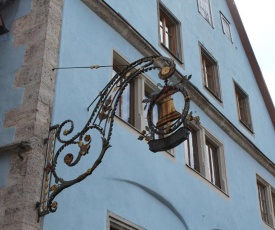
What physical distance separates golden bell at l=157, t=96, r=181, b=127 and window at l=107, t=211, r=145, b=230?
6.71 ft

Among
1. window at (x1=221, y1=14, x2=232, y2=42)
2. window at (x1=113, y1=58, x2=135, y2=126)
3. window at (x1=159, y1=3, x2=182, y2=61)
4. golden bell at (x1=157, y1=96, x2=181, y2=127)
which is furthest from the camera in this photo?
→ window at (x1=221, y1=14, x2=232, y2=42)

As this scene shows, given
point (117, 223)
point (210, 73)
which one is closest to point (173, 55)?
point (210, 73)

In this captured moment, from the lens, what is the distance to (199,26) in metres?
14.3

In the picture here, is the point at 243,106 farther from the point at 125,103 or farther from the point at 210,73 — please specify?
the point at 125,103

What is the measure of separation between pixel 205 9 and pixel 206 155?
4.98 metres

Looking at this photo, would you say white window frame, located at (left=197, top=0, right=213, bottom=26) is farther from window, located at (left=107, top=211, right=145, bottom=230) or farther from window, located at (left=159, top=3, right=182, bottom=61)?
window, located at (left=107, top=211, right=145, bottom=230)

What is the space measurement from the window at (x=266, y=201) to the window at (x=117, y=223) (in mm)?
6189

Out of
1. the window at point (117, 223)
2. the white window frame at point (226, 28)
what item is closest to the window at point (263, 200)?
the white window frame at point (226, 28)

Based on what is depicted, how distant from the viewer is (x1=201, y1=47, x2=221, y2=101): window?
45.9 ft

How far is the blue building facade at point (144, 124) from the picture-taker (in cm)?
768

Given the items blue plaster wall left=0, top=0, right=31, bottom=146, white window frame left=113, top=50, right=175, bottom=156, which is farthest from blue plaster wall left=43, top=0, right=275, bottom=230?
blue plaster wall left=0, top=0, right=31, bottom=146

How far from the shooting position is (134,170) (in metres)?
9.01

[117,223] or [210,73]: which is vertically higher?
[210,73]

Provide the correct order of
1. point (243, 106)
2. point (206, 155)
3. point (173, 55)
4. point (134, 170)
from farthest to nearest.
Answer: point (243, 106) → point (173, 55) → point (206, 155) → point (134, 170)
